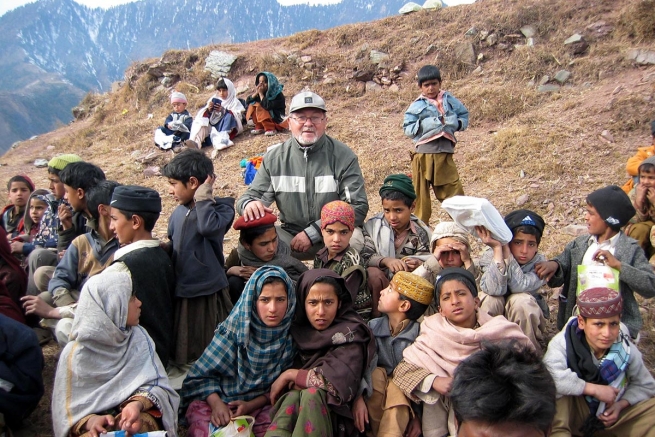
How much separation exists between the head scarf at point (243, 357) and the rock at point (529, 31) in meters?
9.93

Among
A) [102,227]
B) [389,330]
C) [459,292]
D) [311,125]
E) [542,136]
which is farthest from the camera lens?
[542,136]

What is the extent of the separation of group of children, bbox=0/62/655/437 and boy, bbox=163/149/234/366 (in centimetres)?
1

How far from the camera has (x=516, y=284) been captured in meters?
2.91

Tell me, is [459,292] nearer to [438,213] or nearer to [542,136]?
[438,213]

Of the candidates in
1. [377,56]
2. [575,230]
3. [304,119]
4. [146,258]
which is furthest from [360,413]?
[377,56]

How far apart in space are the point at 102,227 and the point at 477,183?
196 inches


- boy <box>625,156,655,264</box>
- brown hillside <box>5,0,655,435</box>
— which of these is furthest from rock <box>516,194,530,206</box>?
boy <box>625,156,655,264</box>

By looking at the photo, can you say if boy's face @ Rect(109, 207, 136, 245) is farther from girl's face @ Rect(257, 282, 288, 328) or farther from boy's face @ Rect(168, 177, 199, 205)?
girl's face @ Rect(257, 282, 288, 328)

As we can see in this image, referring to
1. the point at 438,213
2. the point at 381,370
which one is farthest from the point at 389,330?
the point at 438,213

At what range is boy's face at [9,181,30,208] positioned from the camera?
4277 mm

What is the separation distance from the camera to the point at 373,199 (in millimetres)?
6715

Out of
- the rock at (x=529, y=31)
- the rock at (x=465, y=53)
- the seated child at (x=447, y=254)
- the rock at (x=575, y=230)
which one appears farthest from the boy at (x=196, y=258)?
the rock at (x=529, y=31)

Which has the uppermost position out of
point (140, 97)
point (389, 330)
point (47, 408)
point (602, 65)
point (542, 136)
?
point (140, 97)

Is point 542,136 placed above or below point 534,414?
above
